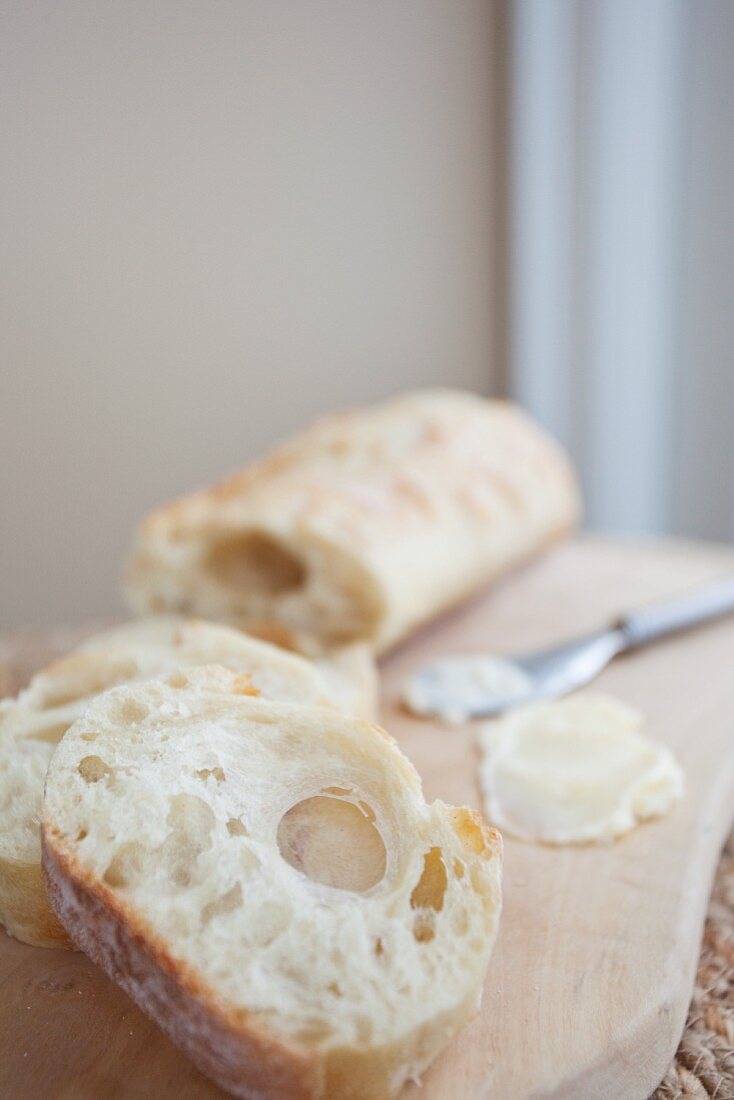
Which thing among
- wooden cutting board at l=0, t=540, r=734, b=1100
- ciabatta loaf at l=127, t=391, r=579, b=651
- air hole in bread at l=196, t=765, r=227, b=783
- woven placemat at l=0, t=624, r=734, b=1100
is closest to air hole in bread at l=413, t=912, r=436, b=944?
wooden cutting board at l=0, t=540, r=734, b=1100

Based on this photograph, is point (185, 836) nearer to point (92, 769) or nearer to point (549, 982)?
point (92, 769)

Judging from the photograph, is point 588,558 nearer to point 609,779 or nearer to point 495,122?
point 609,779

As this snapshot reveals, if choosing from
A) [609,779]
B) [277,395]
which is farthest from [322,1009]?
[277,395]

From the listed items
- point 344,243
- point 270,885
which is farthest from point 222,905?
point 344,243

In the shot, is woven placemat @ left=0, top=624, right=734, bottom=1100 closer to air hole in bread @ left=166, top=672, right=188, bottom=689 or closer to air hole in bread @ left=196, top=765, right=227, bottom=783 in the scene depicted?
air hole in bread @ left=196, top=765, right=227, bottom=783

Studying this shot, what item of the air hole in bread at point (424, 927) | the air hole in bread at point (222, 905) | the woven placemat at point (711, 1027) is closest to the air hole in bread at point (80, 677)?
the air hole in bread at point (222, 905)

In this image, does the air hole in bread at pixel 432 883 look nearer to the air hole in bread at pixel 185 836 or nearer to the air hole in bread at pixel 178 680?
the air hole in bread at pixel 185 836
